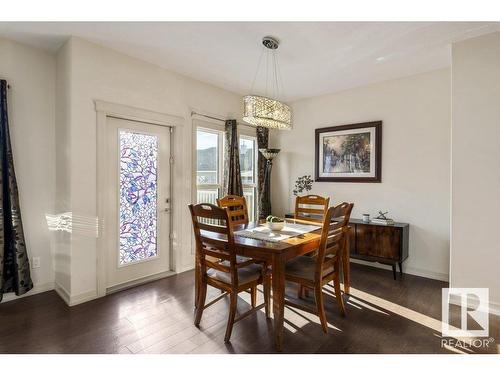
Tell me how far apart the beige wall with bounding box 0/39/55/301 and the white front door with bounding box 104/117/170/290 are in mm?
635

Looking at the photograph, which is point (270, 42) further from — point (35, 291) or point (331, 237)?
point (35, 291)

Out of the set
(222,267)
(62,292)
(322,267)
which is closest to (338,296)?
(322,267)

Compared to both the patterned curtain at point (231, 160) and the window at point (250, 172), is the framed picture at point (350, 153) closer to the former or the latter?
the window at point (250, 172)

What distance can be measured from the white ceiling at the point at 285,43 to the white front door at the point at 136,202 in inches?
33.9

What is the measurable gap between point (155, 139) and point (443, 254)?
377 cm

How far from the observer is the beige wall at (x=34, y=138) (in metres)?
2.68

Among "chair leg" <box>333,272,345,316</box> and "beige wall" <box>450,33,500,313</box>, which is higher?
"beige wall" <box>450,33,500,313</box>

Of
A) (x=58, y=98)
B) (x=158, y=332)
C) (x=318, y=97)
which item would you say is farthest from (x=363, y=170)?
(x=58, y=98)

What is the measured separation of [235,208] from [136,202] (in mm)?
1169

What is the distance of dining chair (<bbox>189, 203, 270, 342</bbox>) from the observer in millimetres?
2006

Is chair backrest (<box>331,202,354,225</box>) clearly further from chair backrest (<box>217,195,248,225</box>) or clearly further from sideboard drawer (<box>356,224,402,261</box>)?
sideboard drawer (<box>356,224,402,261</box>)

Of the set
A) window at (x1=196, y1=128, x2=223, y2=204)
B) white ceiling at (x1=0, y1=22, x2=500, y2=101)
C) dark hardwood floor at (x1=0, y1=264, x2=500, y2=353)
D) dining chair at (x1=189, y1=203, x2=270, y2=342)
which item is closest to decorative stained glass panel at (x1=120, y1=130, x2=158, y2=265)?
dark hardwood floor at (x1=0, y1=264, x2=500, y2=353)

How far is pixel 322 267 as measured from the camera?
217 centimetres

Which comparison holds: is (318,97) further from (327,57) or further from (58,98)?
(58,98)
